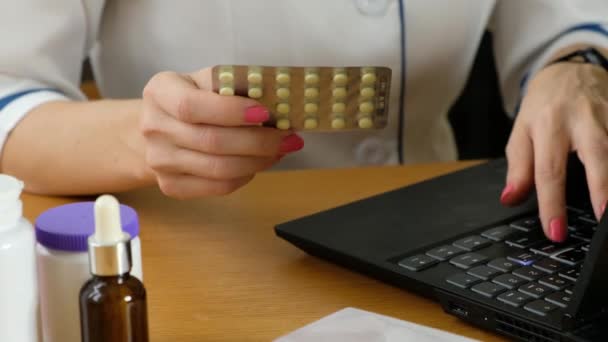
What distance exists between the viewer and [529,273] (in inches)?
24.6

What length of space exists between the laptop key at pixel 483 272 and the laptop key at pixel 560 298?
0.05m

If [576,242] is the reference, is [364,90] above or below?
above

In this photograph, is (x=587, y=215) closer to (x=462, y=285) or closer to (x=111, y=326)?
(x=462, y=285)

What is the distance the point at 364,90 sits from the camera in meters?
0.63

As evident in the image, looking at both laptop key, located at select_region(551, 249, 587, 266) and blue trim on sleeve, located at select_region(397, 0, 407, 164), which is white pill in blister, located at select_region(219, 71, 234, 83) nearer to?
laptop key, located at select_region(551, 249, 587, 266)

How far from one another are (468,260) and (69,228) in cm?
28

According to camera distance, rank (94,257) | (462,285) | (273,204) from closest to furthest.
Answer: (94,257) < (462,285) < (273,204)

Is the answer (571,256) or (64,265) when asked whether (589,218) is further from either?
(64,265)

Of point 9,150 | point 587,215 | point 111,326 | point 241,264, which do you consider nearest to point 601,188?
point 587,215

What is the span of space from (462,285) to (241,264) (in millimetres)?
188

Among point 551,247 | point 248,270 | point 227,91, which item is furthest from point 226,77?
point 551,247

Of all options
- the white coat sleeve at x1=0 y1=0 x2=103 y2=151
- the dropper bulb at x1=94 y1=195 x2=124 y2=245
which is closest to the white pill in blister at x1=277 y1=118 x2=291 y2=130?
the dropper bulb at x1=94 y1=195 x2=124 y2=245

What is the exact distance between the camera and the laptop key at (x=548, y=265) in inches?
24.9

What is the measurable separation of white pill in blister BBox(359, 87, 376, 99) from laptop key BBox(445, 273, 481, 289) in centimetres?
13
